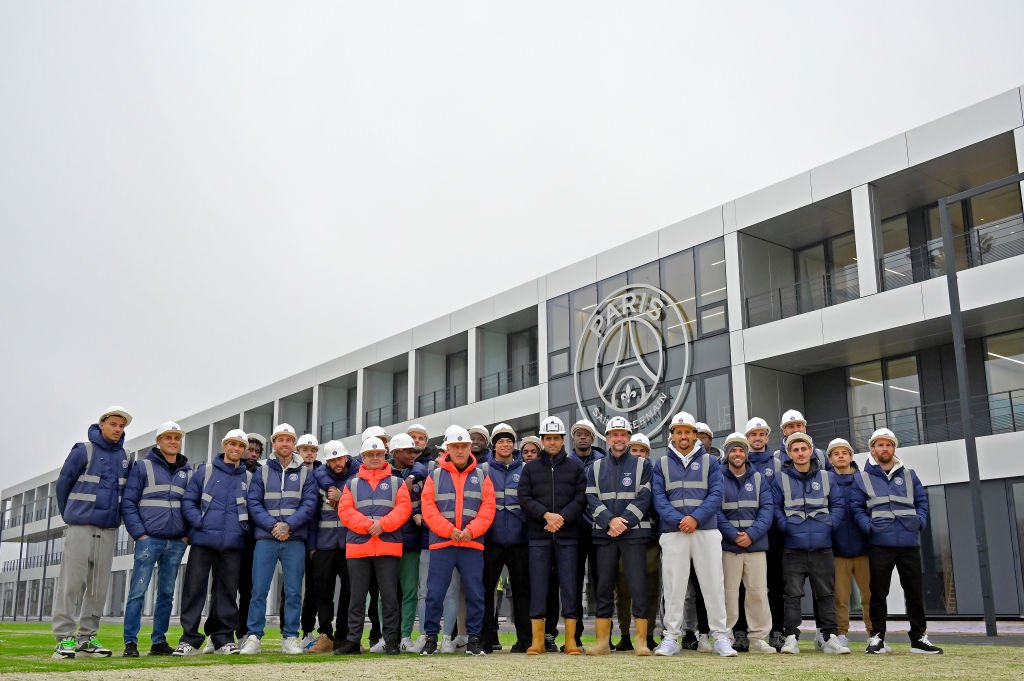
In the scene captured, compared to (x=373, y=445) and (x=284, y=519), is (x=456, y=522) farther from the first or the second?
(x=284, y=519)

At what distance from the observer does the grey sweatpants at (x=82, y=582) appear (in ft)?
30.3

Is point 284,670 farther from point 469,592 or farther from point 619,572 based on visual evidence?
point 619,572

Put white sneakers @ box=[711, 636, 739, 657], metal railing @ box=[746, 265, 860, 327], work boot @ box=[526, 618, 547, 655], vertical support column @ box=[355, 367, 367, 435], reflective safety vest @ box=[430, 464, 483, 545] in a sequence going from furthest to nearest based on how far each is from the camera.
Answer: vertical support column @ box=[355, 367, 367, 435] → metal railing @ box=[746, 265, 860, 327] → reflective safety vest @ box=[430, 464, 483, 545] → work boot @ box=[526, 618, 547, 655] → white sneakers @ box=[711, 636, 739, 657]

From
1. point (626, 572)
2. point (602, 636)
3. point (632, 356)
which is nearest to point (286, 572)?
point (602, 636)

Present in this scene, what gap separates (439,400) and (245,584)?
25271 mm

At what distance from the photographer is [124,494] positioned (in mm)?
9555

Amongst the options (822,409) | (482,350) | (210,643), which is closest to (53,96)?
(482,350)

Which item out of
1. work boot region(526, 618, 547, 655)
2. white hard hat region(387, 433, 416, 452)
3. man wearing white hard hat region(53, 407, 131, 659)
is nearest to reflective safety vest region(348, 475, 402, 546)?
white hard hat region(387, 433, 416, 452)

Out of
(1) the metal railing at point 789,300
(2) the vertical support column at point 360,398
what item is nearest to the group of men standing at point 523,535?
(1) the metal railing at point 789,300

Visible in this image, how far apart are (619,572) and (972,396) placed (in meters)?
14.2

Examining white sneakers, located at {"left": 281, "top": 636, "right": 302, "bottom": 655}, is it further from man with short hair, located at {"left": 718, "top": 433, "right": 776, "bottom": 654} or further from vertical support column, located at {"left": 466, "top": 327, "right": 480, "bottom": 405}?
vertical support column, located at {"left": 466, "top": 327, "right": 480, "bottom": 405}

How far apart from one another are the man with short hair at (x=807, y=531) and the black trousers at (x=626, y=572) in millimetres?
1470

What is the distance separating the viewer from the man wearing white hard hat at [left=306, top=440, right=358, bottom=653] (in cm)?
1000

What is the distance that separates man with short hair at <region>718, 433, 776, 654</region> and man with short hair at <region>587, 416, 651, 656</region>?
0.84 metres
